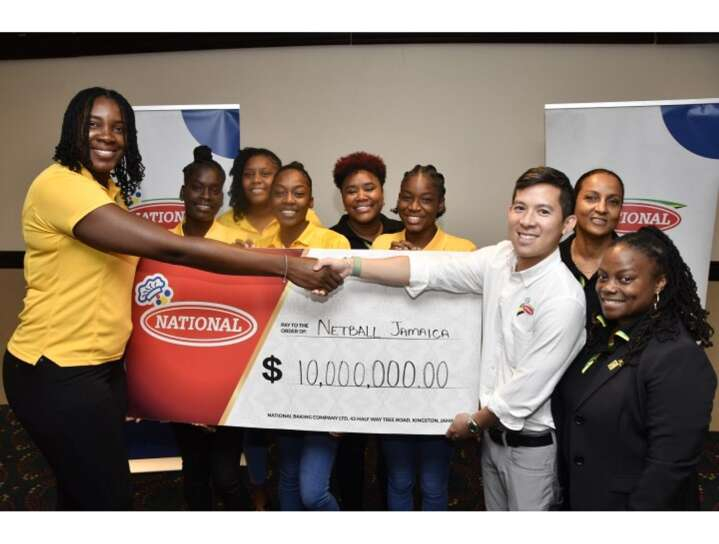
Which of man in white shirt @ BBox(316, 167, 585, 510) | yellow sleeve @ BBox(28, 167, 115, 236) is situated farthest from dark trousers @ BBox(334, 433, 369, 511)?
yellow sleeve @ BBox(28, 167, 115, 236)

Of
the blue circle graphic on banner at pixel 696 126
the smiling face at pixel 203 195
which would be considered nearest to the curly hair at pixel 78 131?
the smiling face at pixel 203 195

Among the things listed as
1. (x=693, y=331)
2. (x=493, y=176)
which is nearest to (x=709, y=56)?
(x=493, y=176)

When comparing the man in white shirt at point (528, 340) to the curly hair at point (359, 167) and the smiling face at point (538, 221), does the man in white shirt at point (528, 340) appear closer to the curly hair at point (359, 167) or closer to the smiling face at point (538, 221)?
the smiling face at point (538, 221)

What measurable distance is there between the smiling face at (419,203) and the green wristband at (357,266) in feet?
2.40

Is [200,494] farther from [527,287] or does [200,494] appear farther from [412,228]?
[527,287]

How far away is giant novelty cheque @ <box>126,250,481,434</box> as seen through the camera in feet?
8.12

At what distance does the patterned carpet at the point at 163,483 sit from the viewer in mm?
3609

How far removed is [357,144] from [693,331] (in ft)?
11.9

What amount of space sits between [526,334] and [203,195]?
2.03 metres

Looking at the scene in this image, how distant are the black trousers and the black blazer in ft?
5.18

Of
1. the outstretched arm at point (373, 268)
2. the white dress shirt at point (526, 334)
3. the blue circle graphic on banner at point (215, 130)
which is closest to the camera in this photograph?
the white dress shirt at point (526, 334)

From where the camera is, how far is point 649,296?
1962mm

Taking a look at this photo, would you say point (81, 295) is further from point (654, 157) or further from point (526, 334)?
point (654, 157)

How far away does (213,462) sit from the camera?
9.24ft
